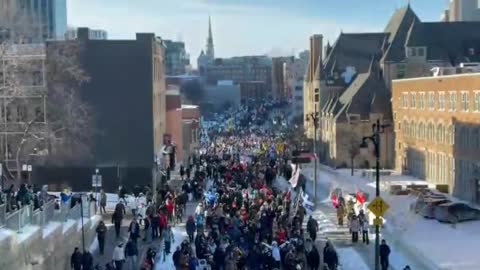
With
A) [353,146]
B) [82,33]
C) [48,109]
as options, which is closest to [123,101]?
[48,109]

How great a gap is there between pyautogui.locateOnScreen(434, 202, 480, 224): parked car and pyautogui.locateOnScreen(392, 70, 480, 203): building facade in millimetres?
8408

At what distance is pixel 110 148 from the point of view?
2083 inches

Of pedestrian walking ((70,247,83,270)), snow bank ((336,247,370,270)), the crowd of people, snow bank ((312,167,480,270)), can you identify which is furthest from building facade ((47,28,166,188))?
pedestrian walking ((70,247,83,270))

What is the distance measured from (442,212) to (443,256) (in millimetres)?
9607

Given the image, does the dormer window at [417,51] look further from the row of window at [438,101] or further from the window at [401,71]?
the row of window at [438,101]

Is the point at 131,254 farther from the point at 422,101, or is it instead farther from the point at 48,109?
the point at 422,101

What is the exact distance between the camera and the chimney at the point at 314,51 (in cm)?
11082

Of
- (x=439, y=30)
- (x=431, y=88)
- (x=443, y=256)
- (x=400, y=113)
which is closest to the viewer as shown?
(x=443, y=256)

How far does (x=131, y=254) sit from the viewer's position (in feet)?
86.8

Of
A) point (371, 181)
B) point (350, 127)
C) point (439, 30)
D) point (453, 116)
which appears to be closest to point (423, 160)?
point (371, 181)

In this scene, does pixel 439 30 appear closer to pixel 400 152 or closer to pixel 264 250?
pixel 400 152

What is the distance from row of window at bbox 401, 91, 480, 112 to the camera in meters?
51.2

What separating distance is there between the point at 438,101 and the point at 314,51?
5387 centimetres

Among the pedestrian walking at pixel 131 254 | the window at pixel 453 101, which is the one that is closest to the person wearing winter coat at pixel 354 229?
the pedestrian walking at pixel 131 254
